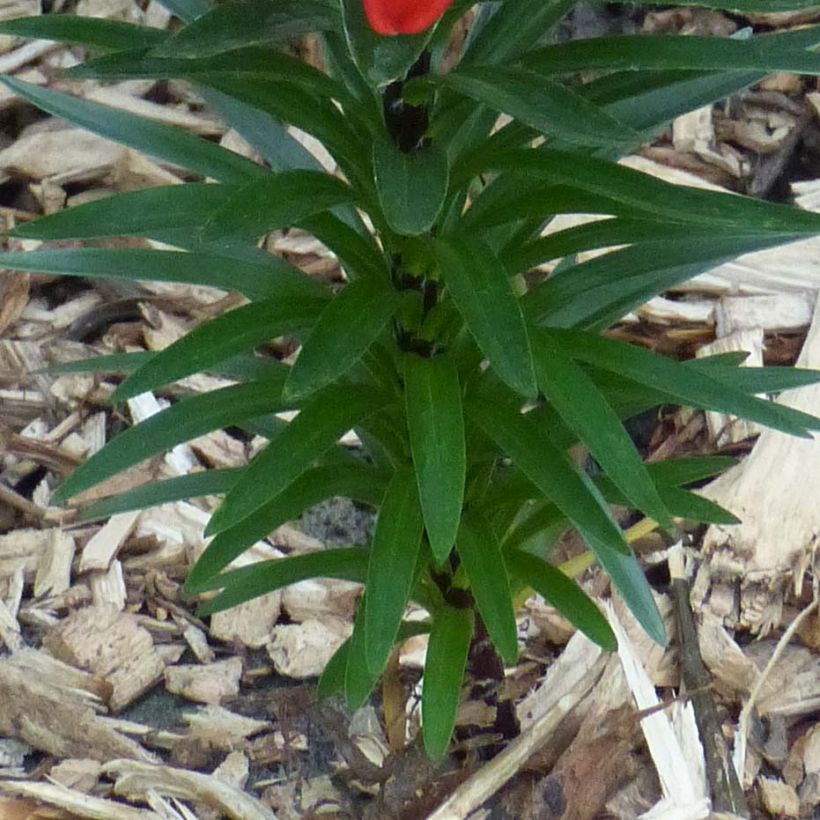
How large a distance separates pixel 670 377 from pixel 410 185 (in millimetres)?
301

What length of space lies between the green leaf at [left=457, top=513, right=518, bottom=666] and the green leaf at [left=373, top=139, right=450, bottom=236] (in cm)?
40

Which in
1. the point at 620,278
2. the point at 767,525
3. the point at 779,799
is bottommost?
the point at 779,799

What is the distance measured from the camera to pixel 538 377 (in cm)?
93

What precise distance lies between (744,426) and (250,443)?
0.80 meters

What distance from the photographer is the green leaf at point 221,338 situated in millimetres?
919

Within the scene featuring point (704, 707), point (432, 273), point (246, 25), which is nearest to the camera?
point (246, 25)

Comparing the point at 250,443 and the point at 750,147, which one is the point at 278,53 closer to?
the point at 250,443

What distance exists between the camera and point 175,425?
1053 millimetres

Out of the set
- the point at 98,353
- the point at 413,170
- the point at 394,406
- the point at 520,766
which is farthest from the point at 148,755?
the point at 413,170

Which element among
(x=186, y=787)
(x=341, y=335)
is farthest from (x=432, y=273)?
(x=186, y=787)

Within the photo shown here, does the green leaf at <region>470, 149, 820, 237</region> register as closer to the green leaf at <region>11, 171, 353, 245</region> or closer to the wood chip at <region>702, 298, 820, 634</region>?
the green leaf at <region>11, 171, 353, 245</region>

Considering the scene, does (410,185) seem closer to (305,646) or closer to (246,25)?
(246,25)

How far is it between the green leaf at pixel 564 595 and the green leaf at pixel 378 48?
0.59 m

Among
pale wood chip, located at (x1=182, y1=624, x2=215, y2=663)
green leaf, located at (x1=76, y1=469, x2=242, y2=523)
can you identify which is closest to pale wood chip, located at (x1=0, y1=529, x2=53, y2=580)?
pale wood chip, located at (x1=182, y1=624, x2=215, y2=663)
